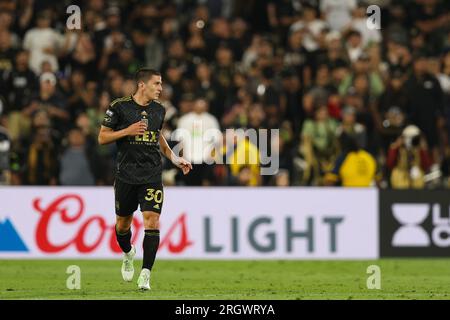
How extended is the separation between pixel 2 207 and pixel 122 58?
4.25 meters

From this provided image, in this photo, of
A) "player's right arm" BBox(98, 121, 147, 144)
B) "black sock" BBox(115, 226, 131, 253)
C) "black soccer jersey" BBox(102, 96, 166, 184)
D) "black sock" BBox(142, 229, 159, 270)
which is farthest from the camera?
"black sock" BBox(115, 226, 131, 253)

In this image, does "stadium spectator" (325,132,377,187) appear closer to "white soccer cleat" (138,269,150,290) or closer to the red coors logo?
the red coors logo

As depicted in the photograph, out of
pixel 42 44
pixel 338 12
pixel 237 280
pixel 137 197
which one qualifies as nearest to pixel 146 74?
pixel 137 197

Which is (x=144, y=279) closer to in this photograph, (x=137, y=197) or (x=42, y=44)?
(x=137, y=197)

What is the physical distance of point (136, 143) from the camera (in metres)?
13.4

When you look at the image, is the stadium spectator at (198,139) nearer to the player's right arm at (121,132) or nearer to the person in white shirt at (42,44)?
the person in white shirt at (42,44)

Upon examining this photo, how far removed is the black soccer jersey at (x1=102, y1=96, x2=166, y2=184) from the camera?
13.4m

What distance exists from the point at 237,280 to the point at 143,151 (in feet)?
Answer: 9.24

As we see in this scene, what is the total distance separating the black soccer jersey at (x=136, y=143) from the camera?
13.4 meters

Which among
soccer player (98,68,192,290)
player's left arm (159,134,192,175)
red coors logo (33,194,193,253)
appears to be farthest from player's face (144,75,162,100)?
red coors logo (33,194,193,253)

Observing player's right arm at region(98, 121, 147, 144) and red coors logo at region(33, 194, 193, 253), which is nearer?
player's right arm at region(98, 121, 147, 144)

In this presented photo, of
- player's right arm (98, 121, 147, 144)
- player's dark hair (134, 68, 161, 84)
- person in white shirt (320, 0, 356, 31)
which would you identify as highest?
person in white shirt (320, 0, 356, 31)

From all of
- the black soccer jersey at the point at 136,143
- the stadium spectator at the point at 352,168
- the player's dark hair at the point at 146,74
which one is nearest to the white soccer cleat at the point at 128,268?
the black soccer jersey at the point at 136,143
